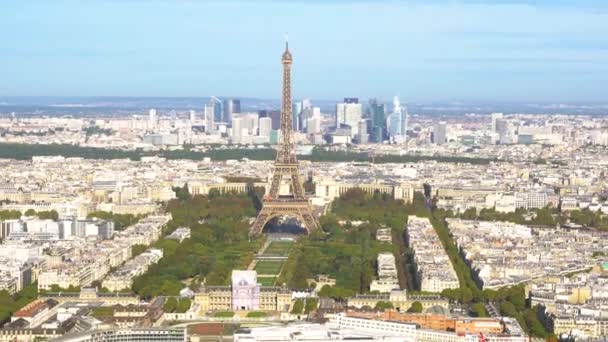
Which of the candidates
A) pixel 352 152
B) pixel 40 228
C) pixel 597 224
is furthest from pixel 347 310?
pixel 352 152

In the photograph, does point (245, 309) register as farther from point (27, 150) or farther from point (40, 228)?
point (27, 150)

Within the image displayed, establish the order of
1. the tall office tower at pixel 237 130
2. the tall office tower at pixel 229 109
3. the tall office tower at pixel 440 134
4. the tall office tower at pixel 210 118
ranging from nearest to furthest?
the tall office tower at pixel 237 130 < the tall office tower at pixel 440 134 < the tall office tower at pixel 210 118 < the tall office tower at pixel 229 109

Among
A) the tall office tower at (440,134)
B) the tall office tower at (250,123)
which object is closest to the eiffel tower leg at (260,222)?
the tall office tower at (440,134)

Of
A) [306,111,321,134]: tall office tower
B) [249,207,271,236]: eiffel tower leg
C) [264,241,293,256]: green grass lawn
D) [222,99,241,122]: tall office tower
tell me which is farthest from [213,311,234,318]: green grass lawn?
[222,99,241,122]: tall office tower

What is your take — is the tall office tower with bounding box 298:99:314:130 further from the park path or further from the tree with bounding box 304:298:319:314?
the tree with bounding box 304:298:319:314

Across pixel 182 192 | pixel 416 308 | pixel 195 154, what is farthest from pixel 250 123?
pixel 416 308

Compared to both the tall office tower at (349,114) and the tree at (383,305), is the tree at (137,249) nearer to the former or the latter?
the tree at (383,305)
